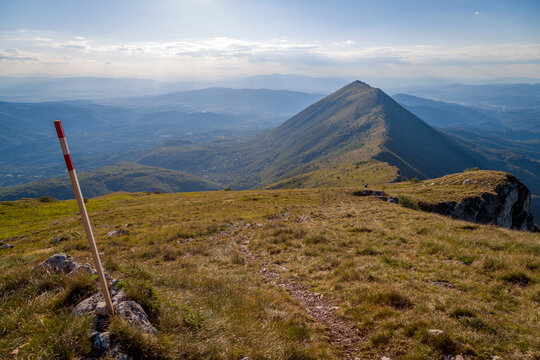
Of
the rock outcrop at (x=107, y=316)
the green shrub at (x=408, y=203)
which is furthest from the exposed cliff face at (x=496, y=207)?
the rock outcrop at (x=107, y=316)

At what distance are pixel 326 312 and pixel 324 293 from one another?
130cm

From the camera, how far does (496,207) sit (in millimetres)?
37406

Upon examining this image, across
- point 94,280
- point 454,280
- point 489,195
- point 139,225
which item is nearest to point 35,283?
point 94,280

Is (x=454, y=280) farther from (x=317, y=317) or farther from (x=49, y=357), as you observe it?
(x=49, y=357)

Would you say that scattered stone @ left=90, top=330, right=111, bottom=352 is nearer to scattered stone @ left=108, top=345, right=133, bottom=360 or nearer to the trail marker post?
scattered stone @ left=108, top=345, right=133, bottom=360

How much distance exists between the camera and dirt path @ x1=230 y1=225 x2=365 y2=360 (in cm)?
706

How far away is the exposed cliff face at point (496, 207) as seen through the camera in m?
33.6

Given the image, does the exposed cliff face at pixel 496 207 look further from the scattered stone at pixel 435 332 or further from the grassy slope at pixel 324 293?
the scattered stone at pixel 435 332

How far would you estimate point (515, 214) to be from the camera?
44.4 metres

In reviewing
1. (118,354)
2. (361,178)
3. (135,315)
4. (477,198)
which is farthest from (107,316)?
(361,178)

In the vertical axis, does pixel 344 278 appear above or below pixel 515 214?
above

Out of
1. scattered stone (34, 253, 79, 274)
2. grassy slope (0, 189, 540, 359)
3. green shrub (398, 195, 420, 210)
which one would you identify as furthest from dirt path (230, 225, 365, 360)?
green shrub (398, 195, 420, 210)

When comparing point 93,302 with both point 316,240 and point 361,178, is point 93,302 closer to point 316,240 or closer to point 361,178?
point 316,240

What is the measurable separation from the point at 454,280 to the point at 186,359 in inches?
418
